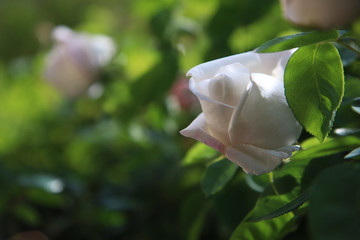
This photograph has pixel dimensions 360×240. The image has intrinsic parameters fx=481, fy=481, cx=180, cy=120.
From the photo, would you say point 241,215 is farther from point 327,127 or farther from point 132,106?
point 132,106

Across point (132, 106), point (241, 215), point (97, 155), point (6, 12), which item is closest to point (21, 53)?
point (6, 12)

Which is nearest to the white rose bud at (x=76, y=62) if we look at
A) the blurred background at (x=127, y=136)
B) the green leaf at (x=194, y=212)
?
the blurred background at (x=127, y=136)

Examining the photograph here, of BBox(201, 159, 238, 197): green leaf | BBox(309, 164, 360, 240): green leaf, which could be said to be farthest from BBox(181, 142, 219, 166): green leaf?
BBox(309, 164, 360, 240): green leaf

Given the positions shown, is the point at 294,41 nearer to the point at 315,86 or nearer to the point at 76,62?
the point at 315,86

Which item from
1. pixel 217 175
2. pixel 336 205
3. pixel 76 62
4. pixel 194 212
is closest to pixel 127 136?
pixel 76 62

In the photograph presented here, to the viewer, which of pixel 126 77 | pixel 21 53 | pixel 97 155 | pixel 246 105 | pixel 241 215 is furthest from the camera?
pixel 21 53

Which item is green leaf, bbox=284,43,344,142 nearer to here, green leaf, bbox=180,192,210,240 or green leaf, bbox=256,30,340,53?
green leaf, bbox=256,30,340,53
